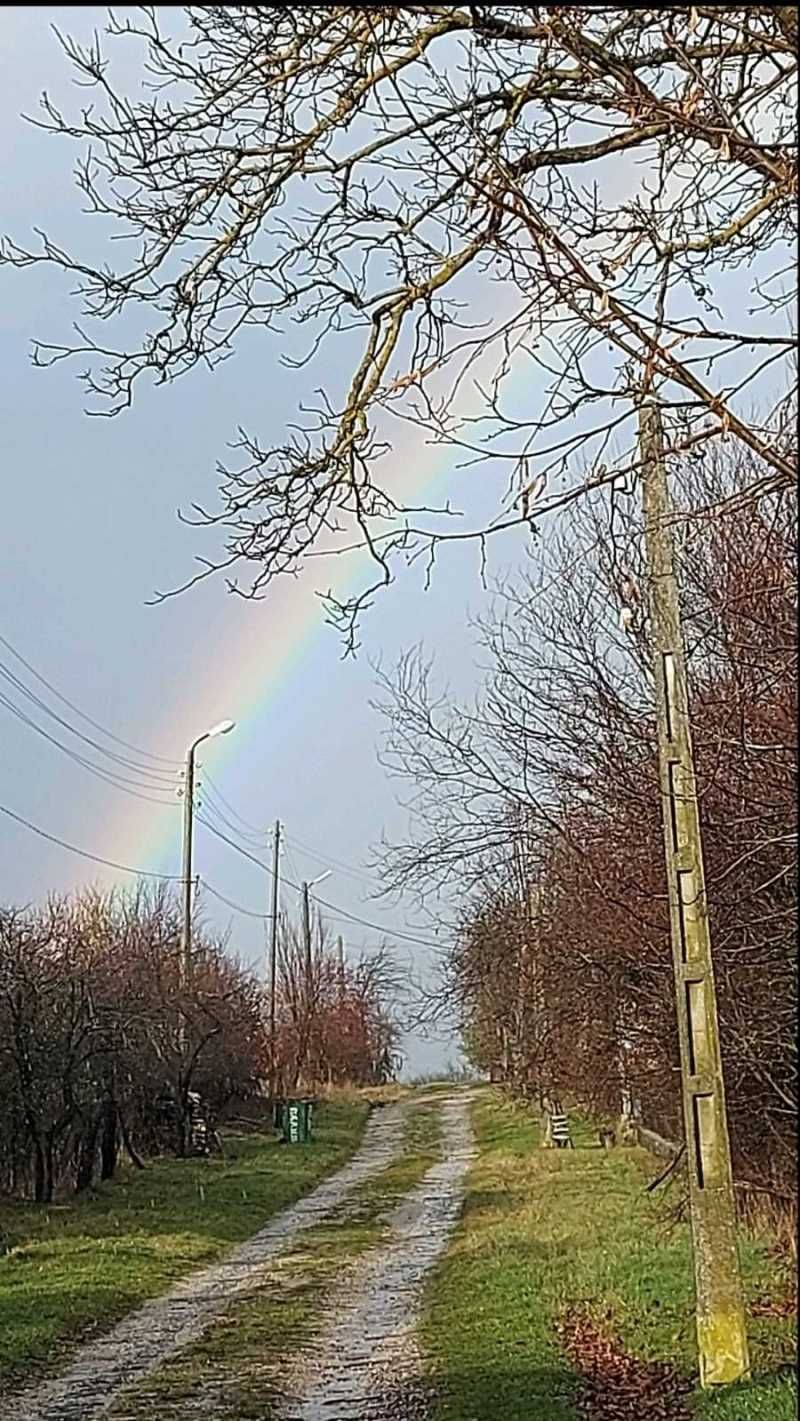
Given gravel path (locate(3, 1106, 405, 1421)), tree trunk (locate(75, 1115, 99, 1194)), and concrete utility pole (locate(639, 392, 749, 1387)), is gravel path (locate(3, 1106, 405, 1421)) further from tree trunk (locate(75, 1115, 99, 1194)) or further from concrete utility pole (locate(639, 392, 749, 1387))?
concrete utility pole (locate(639, 392, 749, 1387))

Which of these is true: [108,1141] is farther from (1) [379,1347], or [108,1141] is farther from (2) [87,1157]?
(1) [379,1347]

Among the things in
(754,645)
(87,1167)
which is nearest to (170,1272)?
(87,1167)

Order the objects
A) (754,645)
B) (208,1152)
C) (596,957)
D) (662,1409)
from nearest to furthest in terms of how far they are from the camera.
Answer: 1. (754,645)
2. (662,1409)
3. (596,957)
4. (208,1152)

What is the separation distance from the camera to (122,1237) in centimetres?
1529

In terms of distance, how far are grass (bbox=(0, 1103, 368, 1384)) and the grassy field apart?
228 cm

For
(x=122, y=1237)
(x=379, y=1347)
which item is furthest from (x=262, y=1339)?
(x=122, y=1237)

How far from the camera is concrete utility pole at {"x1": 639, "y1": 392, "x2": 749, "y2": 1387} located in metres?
5.17

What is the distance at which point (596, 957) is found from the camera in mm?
10930

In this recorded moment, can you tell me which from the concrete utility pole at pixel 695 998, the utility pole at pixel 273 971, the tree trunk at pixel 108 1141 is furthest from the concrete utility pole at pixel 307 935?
the concrete utility pole at pixel 695 998

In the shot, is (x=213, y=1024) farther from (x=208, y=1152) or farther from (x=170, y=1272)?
(x=170, y=1272)

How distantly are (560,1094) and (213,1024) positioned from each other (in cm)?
1152

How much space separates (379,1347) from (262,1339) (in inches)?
34.8

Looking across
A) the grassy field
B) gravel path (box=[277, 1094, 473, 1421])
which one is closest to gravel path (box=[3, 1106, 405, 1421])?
gravel path (box=[277, 1094, 473, 1421])

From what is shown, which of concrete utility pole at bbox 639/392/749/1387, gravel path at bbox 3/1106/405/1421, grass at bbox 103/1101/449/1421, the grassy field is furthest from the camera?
gravel path at bbox 3/1106/405/1421
